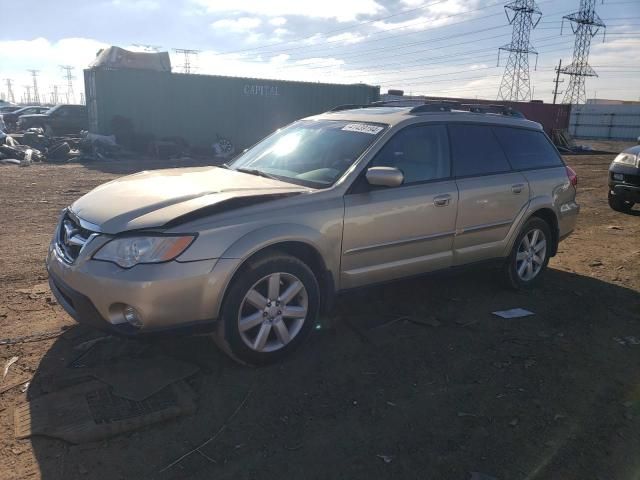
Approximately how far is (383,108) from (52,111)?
939 inches

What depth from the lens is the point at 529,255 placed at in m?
5.46

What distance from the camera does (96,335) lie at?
3.91 m

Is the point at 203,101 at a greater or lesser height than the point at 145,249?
greater

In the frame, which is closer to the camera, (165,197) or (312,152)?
(165,197)

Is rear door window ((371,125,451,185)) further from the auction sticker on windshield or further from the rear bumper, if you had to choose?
the rear bumper

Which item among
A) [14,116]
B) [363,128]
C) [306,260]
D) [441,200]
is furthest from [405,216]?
[14,116]

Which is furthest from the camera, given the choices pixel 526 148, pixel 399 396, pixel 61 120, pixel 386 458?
pixel 61 120

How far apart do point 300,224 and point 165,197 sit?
916 millimetres

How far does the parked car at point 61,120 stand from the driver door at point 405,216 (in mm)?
23184

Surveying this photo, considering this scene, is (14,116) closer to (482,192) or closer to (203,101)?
(203,101)

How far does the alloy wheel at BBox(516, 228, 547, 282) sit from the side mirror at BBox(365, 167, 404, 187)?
7.01ft

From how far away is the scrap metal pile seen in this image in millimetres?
16938

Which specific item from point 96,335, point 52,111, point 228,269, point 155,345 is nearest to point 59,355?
point 96,335

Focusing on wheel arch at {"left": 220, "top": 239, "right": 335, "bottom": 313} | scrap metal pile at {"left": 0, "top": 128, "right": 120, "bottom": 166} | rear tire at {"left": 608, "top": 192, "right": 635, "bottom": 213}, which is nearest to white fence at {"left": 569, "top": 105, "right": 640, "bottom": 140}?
rear tire at {"left": 608, "top": 192, "right": 635, "bottom": 213}
